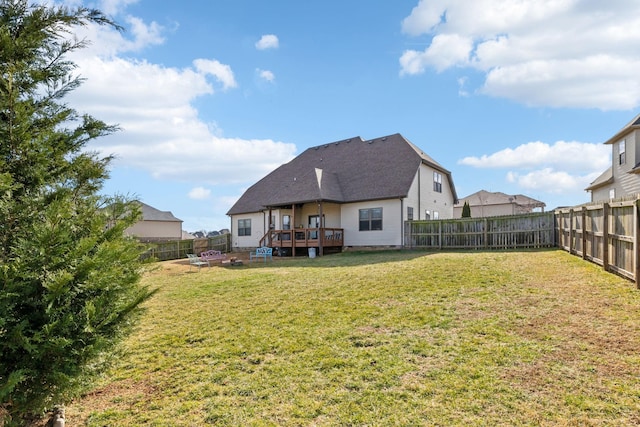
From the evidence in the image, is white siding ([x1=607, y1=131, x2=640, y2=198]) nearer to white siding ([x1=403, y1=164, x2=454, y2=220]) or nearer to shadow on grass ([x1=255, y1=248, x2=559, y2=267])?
shadow on grass ([x1=255, y1=248, x2=559, y2=267])

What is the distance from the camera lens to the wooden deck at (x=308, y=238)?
20.5 meters

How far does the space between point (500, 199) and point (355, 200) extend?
103 feet

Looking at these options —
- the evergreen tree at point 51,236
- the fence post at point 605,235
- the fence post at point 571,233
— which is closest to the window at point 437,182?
the fence post at point 571,233

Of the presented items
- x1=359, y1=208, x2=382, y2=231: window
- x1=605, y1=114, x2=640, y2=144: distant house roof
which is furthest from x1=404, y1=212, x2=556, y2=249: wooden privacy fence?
x1=605, y1=114, x2=640, y2=144: distant house roof

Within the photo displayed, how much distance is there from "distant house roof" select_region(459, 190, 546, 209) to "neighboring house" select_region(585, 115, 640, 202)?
71.2 feet

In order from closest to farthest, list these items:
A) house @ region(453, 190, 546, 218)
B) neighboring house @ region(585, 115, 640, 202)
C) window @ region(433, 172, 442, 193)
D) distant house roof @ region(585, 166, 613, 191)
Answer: neighboring house @ region(585, 115, 640, 202)
distant house roof @ region(585, 166, 613, 191)
window @ region(433, 172, 442, 193)
house @ region(453, 190, 546, 218)

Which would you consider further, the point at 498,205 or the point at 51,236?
the point at 498,205

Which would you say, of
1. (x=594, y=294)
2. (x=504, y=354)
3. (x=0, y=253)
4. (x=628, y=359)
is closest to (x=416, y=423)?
(x=504, y=354)

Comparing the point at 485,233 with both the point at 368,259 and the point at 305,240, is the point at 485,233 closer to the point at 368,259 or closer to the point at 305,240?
the point at 368,259

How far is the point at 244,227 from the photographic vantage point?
88.3 ft

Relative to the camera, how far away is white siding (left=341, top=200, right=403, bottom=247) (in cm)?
2009

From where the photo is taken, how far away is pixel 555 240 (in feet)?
51.5

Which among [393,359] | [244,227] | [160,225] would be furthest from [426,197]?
[160,225]

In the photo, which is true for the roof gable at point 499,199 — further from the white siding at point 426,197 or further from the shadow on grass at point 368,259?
the shadow on grass at point 368,259
